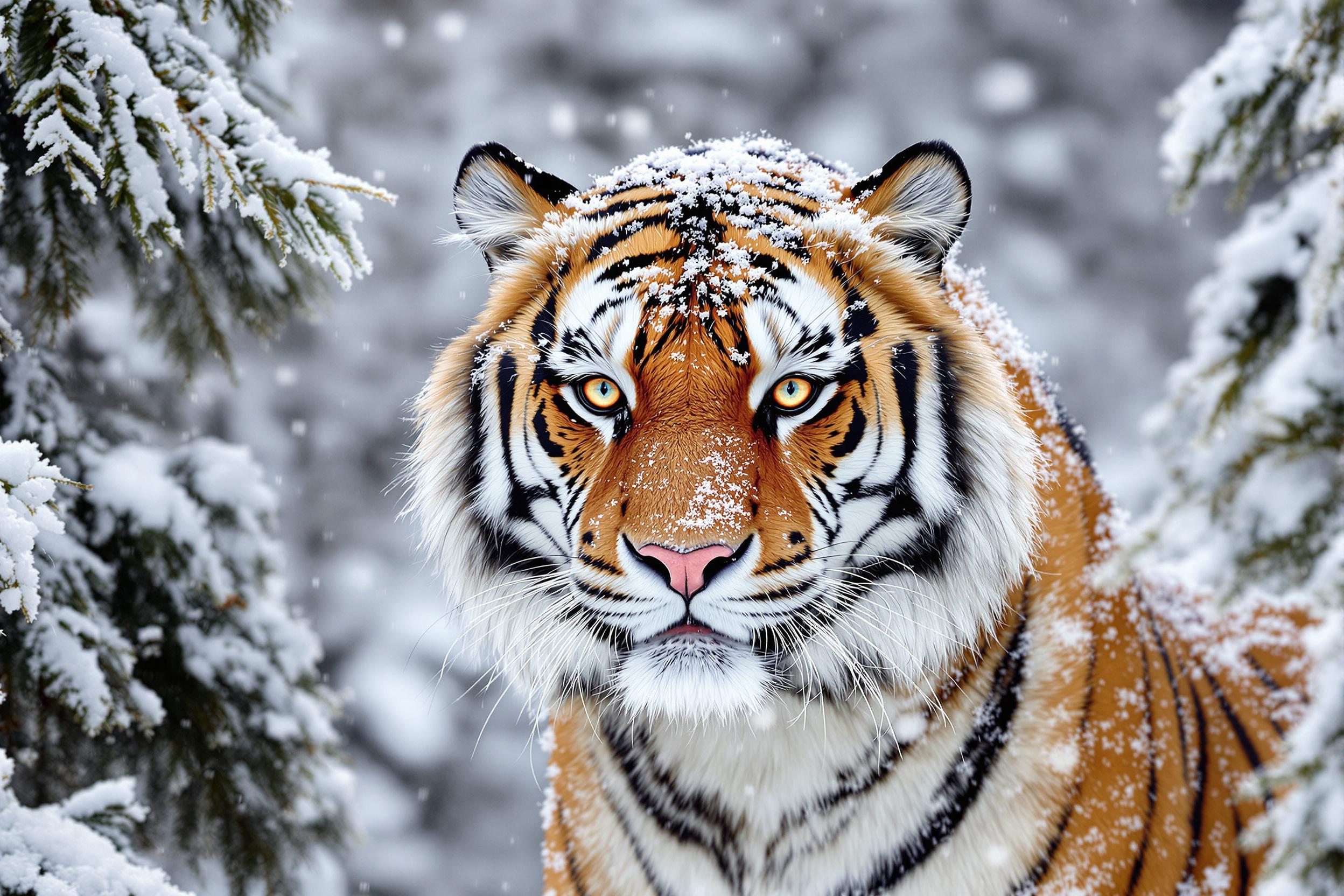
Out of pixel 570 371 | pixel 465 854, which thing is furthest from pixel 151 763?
pixel 465 854

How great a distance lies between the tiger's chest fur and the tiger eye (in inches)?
21.8

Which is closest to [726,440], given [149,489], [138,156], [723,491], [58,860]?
[723,491]

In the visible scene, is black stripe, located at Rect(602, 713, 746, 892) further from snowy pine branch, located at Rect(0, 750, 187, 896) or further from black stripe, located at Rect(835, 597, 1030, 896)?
snowy pine branch, located at Rect(0, 750, 187, 896)

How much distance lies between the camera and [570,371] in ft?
5.65

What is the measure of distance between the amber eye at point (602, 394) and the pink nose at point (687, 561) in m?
0.28

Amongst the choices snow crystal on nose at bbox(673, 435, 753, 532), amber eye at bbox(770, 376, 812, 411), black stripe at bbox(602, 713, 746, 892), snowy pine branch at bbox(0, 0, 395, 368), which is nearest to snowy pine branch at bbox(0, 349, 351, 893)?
snowy pine branch at bbox(0, 0, 395, 368)

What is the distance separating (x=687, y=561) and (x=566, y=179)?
25.9ft

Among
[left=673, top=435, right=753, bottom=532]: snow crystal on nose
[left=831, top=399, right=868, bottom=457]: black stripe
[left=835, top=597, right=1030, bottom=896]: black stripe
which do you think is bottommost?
[left=835, top=597, right=1030, bottom=896]: black stripe

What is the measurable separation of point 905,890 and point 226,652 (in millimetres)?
1581

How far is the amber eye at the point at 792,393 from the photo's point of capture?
5.37 ft

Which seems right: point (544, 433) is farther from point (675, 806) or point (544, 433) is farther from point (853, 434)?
point (675, 806)

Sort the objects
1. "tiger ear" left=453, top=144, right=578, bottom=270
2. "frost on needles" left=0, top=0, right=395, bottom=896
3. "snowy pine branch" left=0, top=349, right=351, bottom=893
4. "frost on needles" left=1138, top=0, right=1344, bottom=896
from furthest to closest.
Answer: "snowy pine branch" left=0, top=349, right=351, bottom=893 < "tiger ear" left=453, top=144, right=578, bottom=270 < "frost on needles" left=0, top=0, right=395, bottom=896 < "frost on needles" left=1138, top=0, right=1344, bottom=896

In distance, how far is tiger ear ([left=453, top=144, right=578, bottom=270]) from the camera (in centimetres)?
190

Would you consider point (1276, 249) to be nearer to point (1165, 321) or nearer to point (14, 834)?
point (14, 834)
